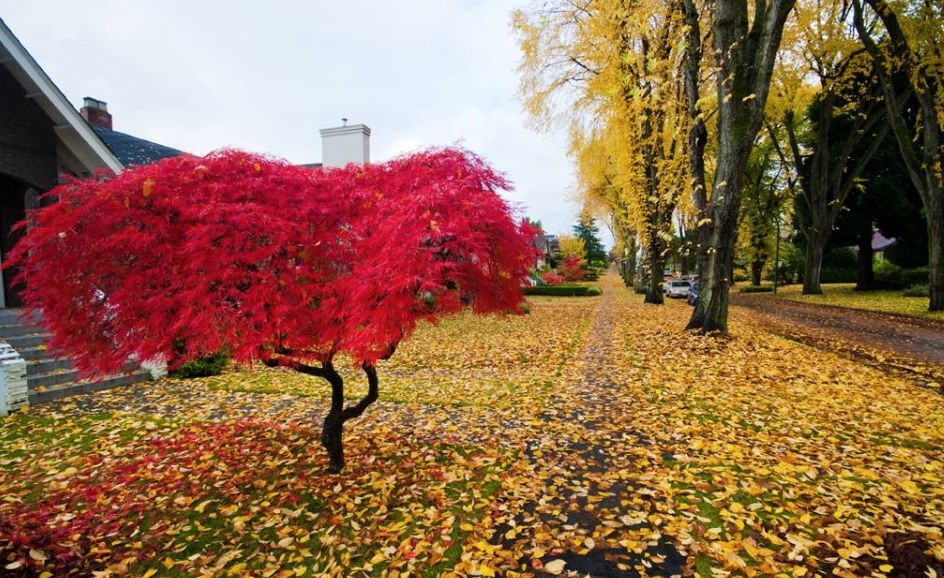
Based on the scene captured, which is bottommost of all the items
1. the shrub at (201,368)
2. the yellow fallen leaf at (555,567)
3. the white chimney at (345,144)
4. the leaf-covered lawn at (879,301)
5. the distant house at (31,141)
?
the yellow fallen leaf at (555,567)

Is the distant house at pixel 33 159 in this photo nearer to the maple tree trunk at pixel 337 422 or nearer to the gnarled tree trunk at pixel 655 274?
the maple tree trunk at pixel 337 422

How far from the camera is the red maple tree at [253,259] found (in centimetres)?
362

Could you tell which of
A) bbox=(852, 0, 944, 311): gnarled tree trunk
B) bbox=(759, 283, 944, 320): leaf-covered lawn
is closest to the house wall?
bbox=(852, 0, 944, 311): gnarled tree trunk

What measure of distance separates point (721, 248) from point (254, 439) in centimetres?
1024

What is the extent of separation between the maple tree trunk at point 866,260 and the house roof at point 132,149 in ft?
119

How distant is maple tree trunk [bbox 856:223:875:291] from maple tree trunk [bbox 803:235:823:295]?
369 cm

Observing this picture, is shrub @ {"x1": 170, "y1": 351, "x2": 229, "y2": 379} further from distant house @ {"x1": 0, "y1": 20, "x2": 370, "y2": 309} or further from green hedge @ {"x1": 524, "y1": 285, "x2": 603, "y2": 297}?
green hedge @ {"x1": 524, "y1": 285, "x2": 603, "y2": 297}

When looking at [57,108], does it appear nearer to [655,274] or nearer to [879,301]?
[655,274]

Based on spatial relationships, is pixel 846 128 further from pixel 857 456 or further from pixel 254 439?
pixel 254 439

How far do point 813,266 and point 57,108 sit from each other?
34107 millimetres

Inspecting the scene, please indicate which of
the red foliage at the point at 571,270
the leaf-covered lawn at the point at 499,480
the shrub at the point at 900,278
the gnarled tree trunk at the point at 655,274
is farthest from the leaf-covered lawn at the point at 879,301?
the red foliage at the point at 571,270

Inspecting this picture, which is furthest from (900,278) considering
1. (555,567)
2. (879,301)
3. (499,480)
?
(555,567)

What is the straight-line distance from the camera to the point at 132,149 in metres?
13.4

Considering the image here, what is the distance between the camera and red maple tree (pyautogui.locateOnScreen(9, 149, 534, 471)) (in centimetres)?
362
